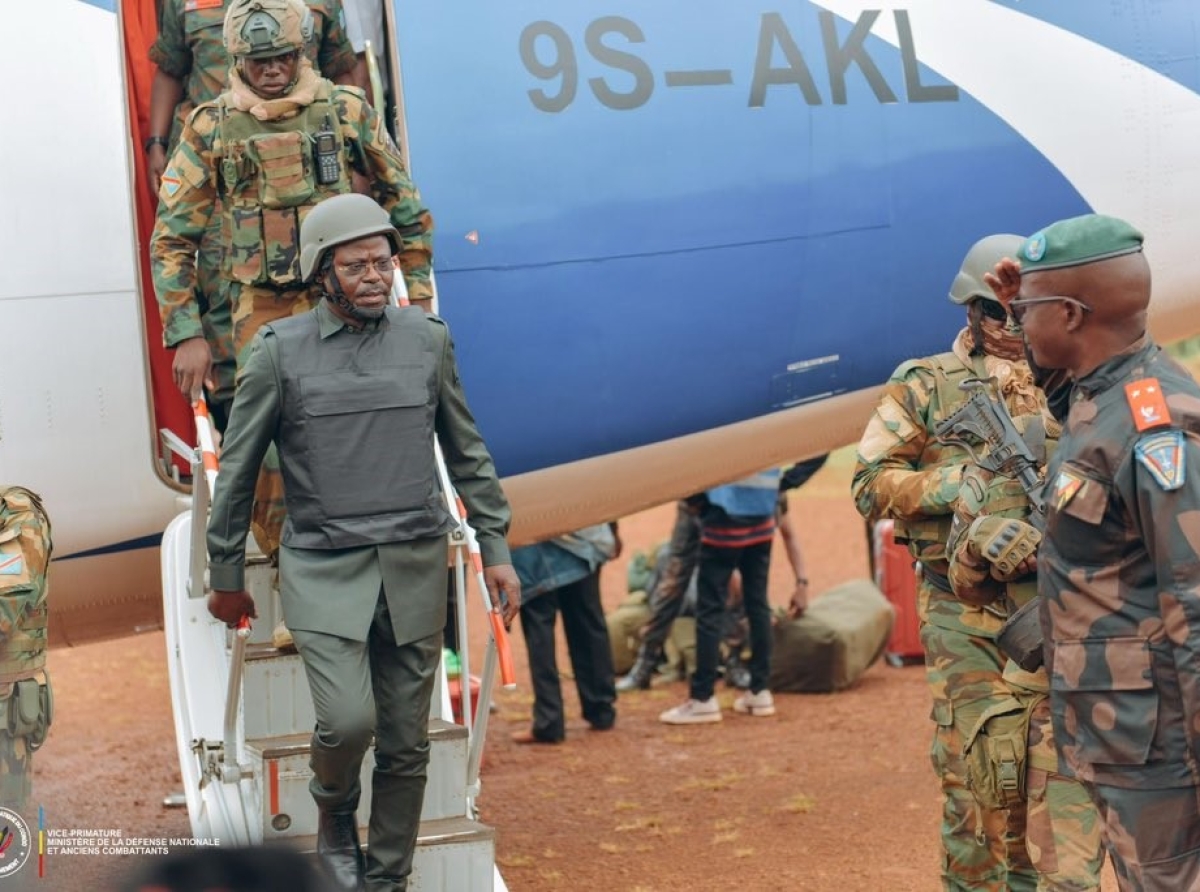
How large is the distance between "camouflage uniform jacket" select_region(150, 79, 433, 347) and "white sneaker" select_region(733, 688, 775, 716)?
5.32 meters

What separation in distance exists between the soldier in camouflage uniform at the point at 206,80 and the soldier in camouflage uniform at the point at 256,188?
0.20m

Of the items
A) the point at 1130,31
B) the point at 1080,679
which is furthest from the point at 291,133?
the point at 1130,31

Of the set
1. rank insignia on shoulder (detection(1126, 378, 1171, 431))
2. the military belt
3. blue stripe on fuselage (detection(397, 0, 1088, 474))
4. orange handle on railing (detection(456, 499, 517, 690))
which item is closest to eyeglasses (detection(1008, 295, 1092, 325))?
rank insignia on shoulder (detection(1126, 378, 1171, 431))

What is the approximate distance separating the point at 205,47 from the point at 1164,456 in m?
4.06

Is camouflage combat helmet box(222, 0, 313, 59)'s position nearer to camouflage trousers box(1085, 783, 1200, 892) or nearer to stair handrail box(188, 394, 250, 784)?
stair handrail box(188, 394, 250, 784)

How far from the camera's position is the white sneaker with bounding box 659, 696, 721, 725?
Result: 425 inches

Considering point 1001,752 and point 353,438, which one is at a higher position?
point 353,438

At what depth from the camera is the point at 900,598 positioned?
12.6 metres

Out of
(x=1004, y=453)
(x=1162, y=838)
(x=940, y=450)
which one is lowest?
(x=1162, y=838)

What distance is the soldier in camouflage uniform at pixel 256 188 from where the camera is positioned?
6.30 meters

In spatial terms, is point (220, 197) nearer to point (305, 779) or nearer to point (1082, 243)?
point (305, 779)

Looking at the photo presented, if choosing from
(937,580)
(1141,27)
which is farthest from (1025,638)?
(1141,27)

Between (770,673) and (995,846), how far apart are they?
5.41 m

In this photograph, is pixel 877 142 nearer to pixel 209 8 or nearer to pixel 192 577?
pixel 209 8
